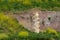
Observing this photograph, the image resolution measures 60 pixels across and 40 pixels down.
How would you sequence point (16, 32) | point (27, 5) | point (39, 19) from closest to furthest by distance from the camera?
point (16, 32) < point (39, 19) < point (27, 5)

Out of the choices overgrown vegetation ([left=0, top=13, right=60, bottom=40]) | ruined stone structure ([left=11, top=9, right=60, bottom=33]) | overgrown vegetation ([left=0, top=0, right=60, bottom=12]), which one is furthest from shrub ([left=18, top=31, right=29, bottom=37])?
overgrown vegetation ([left=0, top=0, right=60, bottom=12])

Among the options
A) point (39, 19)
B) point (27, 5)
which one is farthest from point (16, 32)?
point (27, 5)

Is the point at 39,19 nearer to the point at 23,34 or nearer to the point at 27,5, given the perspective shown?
the point at 27,5

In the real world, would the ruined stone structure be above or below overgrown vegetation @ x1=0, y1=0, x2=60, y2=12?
below

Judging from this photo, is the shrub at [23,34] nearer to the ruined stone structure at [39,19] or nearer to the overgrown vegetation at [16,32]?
the overgrown vegetation at [16,32]

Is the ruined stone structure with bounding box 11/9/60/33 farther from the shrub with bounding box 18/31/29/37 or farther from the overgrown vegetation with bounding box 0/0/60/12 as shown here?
the shrub with bounding box 18/31/29/37

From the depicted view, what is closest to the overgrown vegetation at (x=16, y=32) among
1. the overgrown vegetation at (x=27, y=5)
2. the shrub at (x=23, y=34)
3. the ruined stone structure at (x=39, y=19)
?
the shrub at (x=23, y=34)
